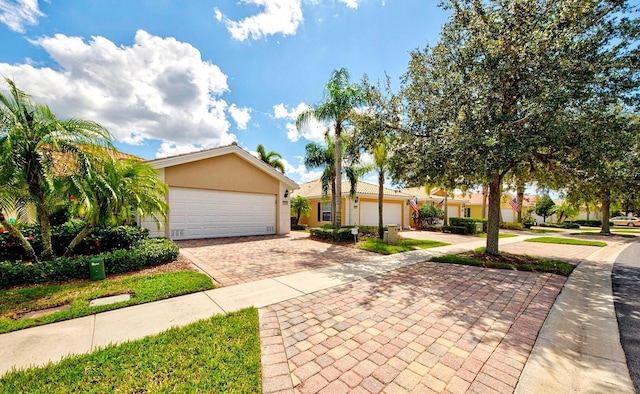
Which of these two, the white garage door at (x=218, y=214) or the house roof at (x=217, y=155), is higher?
the house roof at (x=217, y=155)

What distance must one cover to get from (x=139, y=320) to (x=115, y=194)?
3.40 metres

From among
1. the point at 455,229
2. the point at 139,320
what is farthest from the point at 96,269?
the point at 455,229

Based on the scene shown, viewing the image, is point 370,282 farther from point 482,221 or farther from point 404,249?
point 482,221

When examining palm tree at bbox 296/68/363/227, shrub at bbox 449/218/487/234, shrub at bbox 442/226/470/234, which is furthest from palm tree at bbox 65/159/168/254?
shrub at bbox 449/218/487/234

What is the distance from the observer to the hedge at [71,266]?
512cm

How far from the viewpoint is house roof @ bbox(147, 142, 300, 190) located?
11.1 m

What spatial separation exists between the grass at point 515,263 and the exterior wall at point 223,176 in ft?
31.9

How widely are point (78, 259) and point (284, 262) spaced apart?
15.8ft

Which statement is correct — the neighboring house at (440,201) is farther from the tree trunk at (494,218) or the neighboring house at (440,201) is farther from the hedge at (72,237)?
→ the hedge at (72,237)

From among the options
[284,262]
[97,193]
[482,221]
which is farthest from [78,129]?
[482,221]

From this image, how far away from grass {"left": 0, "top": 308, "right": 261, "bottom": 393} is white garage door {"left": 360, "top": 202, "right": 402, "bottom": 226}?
17.6 m

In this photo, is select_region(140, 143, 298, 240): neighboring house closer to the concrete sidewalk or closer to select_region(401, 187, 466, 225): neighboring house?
the concrete sidewalk

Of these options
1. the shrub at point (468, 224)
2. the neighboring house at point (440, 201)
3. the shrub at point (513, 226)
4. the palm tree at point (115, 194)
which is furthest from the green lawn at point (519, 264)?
the neighboring house at point (440, 201)

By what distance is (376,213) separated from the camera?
69.6 ft
